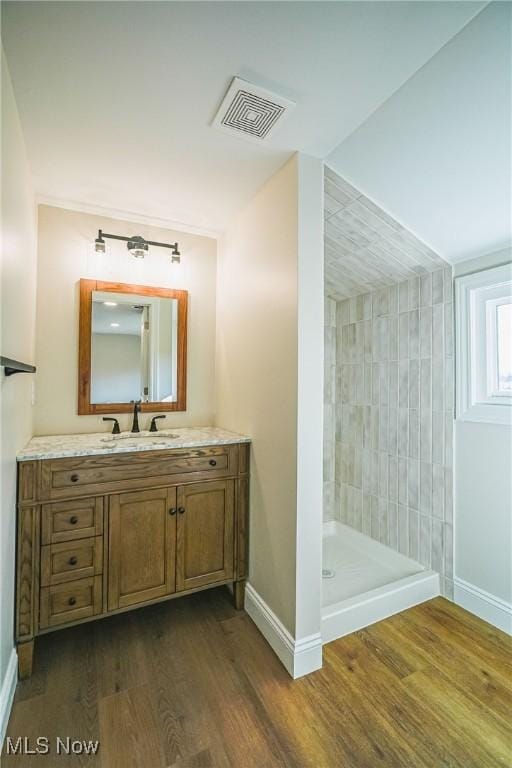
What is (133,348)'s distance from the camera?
2.40 metres

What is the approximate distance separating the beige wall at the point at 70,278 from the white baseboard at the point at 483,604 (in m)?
2.02

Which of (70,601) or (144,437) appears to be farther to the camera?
(144,437)

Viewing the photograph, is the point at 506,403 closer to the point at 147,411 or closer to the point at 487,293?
the point at 487,293

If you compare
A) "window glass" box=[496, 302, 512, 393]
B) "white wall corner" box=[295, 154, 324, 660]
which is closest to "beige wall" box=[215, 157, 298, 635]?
"white wall corner" box=[295, 154, 324, 660]

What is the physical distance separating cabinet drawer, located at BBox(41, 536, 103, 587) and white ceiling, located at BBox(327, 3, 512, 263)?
87.4 inches

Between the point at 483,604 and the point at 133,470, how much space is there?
210 centimetres

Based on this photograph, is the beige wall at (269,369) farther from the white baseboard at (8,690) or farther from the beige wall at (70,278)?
the white baseboard at (8,690)

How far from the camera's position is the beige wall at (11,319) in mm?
1330

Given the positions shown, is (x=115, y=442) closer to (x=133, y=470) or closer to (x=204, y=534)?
(x=133, y=470)

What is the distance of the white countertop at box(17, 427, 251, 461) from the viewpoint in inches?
67.0

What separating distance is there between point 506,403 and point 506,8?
166 cm

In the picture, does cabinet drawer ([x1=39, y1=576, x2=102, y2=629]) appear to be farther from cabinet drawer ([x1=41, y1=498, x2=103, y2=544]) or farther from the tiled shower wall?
the tiled shower wall

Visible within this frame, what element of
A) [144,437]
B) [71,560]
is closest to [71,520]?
[71,560]

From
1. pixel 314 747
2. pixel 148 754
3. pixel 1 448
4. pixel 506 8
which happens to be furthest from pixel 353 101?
pixel 148 754
